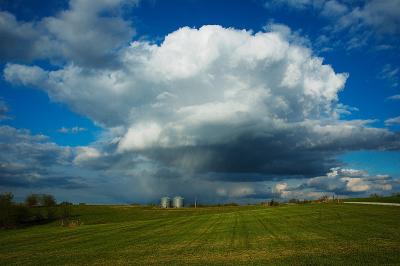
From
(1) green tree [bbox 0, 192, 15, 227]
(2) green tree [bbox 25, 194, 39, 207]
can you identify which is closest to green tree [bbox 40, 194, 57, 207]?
(2) green tree [bbox 25, 194, 39, 207]

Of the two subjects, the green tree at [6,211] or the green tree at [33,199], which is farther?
the green tree at [33,199]

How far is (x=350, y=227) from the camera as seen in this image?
41.8m

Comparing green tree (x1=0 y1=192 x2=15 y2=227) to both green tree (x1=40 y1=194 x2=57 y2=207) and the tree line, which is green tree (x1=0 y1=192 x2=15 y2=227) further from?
green tree (x1=40 y1=194 x2=57 y2=207)

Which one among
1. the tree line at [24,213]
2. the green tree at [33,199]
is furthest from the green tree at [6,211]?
the green tree at [33,199]

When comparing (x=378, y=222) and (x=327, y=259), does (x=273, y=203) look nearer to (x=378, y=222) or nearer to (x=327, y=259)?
(x=378, y=222)

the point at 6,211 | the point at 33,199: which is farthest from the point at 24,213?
the point at 33,199

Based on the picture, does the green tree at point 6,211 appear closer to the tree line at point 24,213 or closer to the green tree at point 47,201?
the tree line at point 24,213

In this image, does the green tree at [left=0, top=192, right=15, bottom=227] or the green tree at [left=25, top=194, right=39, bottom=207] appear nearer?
the green tree at [left=0, top=192, right=15, bottom=227]

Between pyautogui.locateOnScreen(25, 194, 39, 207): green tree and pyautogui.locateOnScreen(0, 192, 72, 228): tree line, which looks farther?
pyautogui.locateOnScreen(25, 194, 39, 207): green tree

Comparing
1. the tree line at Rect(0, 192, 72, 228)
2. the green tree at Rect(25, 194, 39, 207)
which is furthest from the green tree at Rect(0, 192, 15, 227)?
the green tree at Rect(25, 194, 39, 207)

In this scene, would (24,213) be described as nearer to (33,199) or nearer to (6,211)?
(6,211)

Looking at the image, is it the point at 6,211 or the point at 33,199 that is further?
the point at 33,199

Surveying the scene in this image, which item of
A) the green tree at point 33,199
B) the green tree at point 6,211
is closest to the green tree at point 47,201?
the green tree at point 33,199

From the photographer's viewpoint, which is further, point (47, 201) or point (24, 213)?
point (47, 201)
